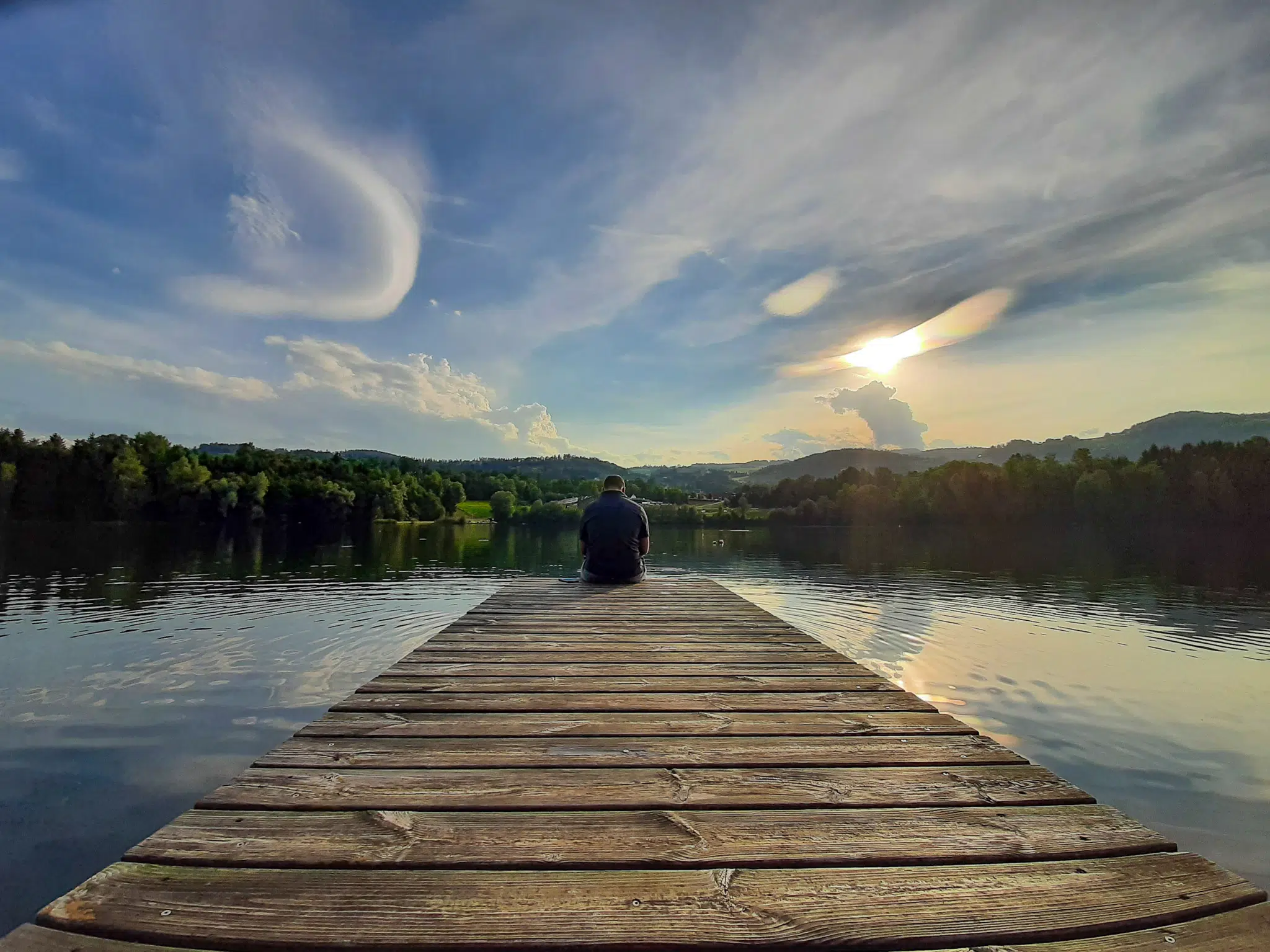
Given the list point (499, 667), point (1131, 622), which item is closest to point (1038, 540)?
point (1131, 622)

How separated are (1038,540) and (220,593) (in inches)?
2556

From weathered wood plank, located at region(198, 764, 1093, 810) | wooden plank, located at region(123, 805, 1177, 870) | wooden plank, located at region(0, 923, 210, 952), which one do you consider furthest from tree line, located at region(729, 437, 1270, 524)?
wooden plank, located at region(0, 923, 210, 952)

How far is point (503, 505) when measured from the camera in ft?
375

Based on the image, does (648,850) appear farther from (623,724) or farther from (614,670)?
(614,670)

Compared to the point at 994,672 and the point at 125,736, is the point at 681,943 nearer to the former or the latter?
the point at 125,736

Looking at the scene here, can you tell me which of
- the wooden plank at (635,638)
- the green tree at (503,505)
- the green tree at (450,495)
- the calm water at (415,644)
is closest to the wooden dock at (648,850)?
the wooden plank at (635,638)

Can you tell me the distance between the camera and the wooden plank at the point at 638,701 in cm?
436

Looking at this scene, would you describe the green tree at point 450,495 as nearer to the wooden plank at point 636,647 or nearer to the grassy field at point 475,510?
the grassy field at point 475,510

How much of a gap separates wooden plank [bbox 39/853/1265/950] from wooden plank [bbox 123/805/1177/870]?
0.22ft

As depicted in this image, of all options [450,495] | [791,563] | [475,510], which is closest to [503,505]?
[450,495]

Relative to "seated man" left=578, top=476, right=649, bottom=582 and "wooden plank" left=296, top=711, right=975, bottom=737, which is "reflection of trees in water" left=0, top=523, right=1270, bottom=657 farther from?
"wooden plank" left=296, top=711, right=975, bottom=737

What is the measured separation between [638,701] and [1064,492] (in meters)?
101

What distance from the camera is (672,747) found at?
3613mm

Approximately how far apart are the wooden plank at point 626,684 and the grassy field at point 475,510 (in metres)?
115
